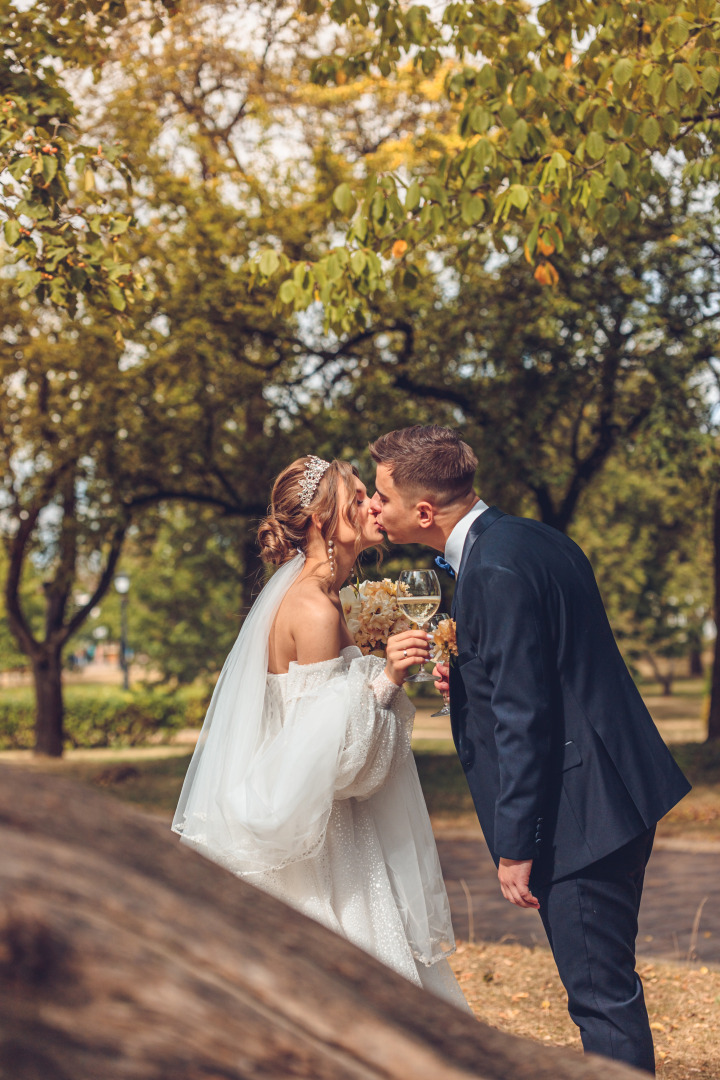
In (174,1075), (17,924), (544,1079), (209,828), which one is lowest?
(209,828)

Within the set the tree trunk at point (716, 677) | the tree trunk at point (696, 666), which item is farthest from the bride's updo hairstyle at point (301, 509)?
the tree trunk at point (696, 666)

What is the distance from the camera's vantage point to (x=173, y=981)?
1.11 metres

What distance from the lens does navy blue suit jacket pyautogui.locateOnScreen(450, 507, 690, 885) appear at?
2.92 metres

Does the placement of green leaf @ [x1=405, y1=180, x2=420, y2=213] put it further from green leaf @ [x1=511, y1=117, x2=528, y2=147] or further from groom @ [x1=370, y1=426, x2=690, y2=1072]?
groom @ [x1=370, y1=426, x2=690, y2=1072]

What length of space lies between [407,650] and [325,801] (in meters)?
0.61

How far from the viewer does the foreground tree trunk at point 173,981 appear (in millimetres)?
1079

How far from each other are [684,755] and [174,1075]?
1507 centimetres

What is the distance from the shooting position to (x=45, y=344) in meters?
15.5

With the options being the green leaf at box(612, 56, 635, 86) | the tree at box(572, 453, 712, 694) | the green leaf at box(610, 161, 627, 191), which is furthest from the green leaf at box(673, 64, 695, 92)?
the tree at box(572, 453, 712, 694)

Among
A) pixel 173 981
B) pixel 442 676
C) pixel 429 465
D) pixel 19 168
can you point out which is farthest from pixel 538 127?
pixel 173 981

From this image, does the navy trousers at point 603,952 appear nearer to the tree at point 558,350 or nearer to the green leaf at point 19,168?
the green leaf at point 19,168

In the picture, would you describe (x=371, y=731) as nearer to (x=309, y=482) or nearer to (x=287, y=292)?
(x=309, y=482)

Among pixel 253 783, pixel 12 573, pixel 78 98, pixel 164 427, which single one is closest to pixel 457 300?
pixel 164 427

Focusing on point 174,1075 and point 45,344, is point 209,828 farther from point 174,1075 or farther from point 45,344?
point 45,344
